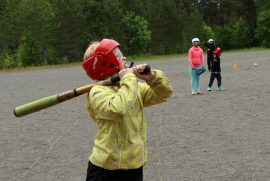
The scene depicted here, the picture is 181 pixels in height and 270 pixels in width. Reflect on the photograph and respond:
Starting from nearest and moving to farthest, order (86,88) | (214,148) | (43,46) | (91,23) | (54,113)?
(86,88) → (214,148) → (54,113) → (43,46) → (91,23)

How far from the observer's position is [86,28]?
181ft

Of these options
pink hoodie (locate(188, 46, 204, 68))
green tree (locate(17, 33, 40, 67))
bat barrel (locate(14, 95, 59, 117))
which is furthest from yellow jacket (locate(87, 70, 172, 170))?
green tree (locate(17, 33, 40, 67))

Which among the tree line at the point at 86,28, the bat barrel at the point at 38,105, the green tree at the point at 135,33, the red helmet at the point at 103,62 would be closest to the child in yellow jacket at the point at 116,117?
the red helmet at the point at 103,62

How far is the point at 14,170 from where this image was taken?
6.88 meters

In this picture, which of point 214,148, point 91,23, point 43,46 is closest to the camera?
point 214,148

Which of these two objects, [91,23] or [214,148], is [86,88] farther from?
[91,23]

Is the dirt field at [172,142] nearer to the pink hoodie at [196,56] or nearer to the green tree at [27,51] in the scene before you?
the pink hoodie at [196,56]

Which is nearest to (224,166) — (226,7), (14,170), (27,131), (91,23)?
(14,170)

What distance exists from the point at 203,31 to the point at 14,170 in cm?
6556

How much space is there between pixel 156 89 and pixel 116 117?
47 centimetres

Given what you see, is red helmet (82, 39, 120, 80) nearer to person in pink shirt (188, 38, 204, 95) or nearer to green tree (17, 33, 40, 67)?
person in pink shirt (188, 38, 204, 95)

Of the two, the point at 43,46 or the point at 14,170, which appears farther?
the point at 43,46

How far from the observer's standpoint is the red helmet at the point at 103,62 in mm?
3428

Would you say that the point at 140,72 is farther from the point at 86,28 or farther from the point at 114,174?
the point at 86,28
